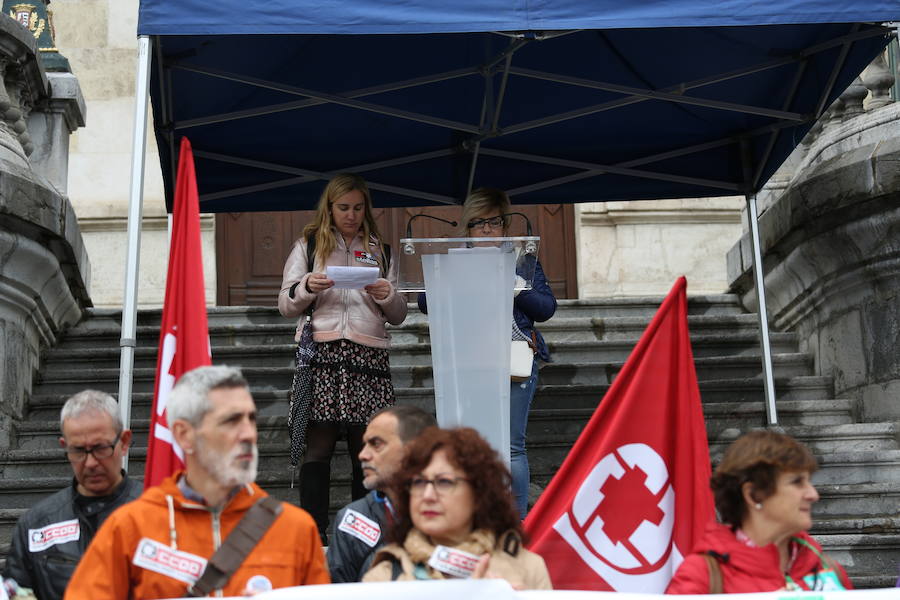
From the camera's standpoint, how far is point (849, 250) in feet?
28.4

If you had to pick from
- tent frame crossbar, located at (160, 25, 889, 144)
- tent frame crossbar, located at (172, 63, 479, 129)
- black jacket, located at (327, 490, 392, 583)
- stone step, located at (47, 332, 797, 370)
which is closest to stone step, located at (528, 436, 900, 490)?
tent frame crossbar, located at (160, 25, 889, 144)

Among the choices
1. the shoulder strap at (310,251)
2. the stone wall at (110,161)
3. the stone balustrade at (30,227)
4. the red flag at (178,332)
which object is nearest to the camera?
the red flag at (178,332)

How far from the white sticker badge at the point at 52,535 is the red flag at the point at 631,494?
153 cm

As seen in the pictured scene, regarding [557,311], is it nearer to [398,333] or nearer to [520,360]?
[398,333]

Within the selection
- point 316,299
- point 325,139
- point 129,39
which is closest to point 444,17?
point 316,299

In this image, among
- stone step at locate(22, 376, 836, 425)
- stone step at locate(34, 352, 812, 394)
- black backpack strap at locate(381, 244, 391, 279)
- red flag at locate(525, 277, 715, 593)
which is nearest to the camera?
red flag at locate(525, 277, 715, 593)

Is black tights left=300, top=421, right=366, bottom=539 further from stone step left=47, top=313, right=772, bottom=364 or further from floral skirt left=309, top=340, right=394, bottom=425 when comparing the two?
stone step left=47, top=313, right=772, bottom=364

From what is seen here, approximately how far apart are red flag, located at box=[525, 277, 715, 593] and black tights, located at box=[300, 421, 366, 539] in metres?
1.28

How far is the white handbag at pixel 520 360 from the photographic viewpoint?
6.77 meters

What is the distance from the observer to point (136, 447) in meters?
8.13

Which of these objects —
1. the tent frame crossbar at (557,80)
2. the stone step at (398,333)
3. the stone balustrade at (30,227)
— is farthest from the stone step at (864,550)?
the stone balustrade at (30,227)

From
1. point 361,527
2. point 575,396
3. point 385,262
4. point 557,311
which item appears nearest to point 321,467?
point 385,262

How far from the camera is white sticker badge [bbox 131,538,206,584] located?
4.17 metres

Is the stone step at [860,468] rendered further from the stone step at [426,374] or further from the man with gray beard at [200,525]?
the man with gray beard at [200,525]
